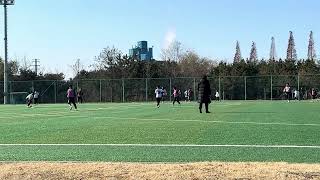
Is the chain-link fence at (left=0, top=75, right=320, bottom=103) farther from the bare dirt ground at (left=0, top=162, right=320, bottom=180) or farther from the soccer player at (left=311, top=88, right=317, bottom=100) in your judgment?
the bare dirt ground at (left=0, top=162, right=320, bottom=180)

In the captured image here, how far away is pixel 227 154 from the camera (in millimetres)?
10469

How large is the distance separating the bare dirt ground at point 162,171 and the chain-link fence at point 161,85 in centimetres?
5336

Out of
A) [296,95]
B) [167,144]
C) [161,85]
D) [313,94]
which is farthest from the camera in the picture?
[161,85]

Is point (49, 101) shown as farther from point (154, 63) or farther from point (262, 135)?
point (262, 135)

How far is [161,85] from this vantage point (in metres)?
64.7

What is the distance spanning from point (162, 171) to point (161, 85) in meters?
56.9

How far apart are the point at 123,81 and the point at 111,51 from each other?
19.4 m

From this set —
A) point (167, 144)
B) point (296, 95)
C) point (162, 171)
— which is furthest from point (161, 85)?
point (162, 171)

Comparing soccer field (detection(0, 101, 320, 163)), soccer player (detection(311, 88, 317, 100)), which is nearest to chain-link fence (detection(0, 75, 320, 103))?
soccer player (detection(311, 88, 317, 100))

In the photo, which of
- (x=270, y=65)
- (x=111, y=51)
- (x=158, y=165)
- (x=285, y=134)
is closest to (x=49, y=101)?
(x=111, y=51)

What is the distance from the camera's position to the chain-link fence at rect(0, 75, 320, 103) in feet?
201

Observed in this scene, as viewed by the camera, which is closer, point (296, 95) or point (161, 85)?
point (296, 95)

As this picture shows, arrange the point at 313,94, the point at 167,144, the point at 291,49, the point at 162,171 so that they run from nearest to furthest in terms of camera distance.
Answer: the point at 162,171 < the point at 167,144 < the point at 313,94 < the point at 291,49

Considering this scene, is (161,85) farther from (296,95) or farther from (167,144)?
(167,144)
